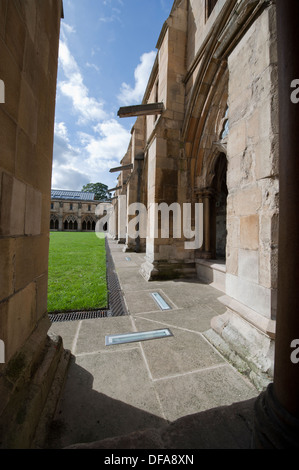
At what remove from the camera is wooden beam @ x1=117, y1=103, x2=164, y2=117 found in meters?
4.84

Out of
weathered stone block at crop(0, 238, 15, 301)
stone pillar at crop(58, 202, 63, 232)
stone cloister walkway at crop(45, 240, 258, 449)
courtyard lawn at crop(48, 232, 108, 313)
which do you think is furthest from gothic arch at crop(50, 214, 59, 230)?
weathered stone block at crop(0, 238, 15, 301)

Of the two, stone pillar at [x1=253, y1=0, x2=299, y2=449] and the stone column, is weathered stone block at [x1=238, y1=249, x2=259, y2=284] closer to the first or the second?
stone pillar at [x1=253, y1=0, x2=299, y2=449]

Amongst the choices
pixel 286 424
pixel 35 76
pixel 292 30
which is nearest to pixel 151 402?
pixel 286 424

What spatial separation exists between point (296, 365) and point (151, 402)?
101 centimetres

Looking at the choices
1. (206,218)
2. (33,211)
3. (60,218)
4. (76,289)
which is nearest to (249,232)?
(33,211)

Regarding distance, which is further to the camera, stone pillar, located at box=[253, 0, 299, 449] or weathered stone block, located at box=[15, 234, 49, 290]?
weathered stone block, located at box=[15, 234, 49, 290]

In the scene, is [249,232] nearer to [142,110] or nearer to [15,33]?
[15,33]

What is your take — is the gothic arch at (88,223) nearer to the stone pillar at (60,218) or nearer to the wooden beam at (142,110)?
the stone pillar at (60,218)

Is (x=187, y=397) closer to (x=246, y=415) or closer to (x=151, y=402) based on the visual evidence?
(x=151, y=402)

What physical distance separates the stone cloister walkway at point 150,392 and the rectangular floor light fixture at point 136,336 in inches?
2.3

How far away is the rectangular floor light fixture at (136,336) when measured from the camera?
2.04 m

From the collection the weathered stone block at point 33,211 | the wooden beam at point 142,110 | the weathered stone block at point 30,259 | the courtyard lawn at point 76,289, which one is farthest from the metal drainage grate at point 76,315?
the wooden beam at point 142,110

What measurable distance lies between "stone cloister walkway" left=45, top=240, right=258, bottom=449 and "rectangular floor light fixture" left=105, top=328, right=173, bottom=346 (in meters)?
0.06

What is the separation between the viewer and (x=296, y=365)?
0.76 meters
